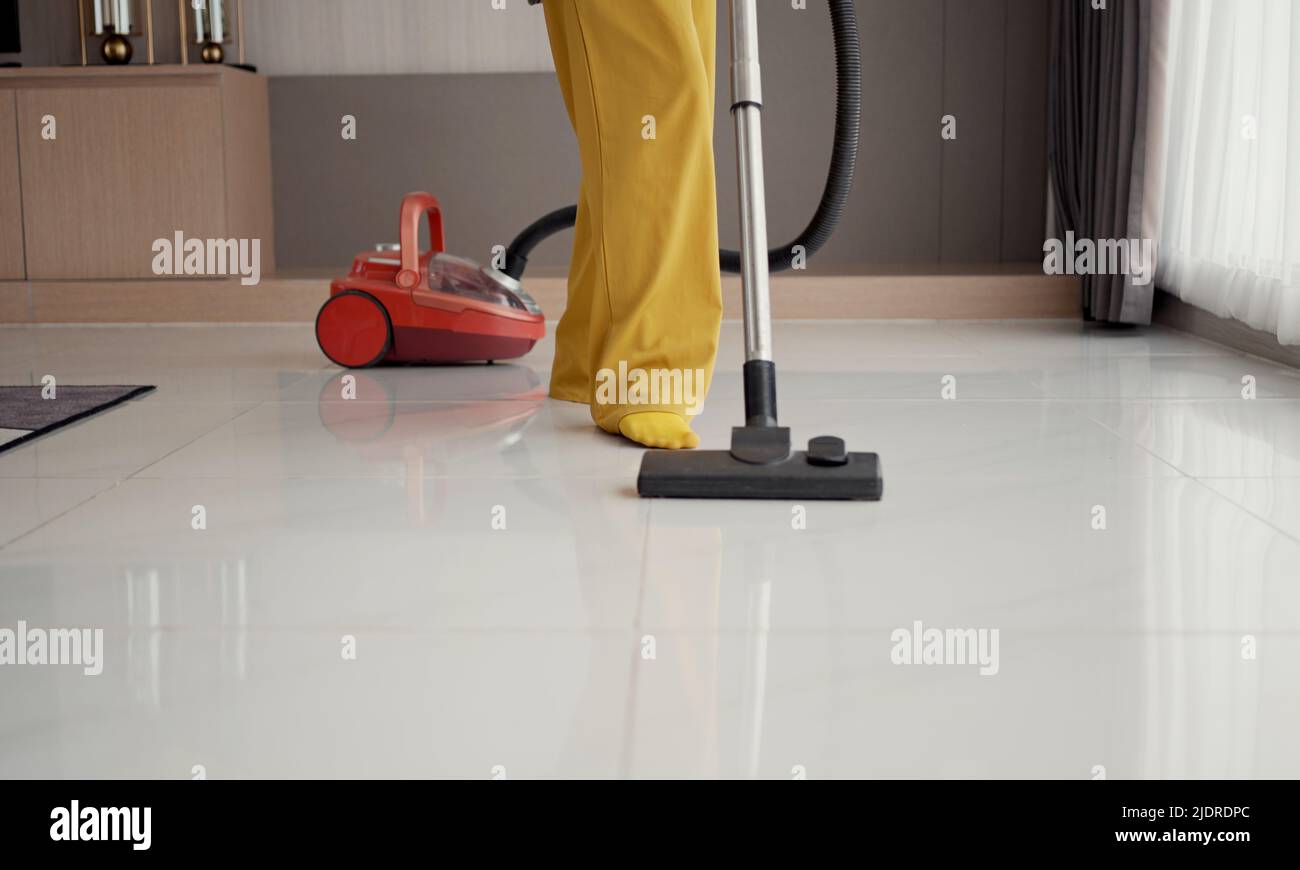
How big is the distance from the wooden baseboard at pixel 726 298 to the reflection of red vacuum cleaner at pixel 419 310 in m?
0.90

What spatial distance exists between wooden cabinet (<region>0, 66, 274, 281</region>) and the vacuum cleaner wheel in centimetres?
128

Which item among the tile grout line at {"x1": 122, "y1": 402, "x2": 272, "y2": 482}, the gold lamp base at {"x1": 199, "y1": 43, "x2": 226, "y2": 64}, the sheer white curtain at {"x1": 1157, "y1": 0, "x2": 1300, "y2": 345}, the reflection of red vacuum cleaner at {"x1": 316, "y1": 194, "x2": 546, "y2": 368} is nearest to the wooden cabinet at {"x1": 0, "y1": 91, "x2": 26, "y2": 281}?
the gold lamp base at {"x1": 199, "y1": 43, "x2": 226, "y2": 64}

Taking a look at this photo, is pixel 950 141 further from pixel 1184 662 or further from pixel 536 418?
pixel 1184 662

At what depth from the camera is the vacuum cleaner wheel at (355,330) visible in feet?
8.31

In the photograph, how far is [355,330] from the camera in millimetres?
2555

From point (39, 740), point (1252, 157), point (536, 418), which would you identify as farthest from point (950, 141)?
point (39, 740)

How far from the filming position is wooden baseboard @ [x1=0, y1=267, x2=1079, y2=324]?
345 cm

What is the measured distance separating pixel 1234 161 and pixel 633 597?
1.95 metres

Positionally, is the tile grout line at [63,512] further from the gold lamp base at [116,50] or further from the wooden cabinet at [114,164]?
the gold lamp base at [116,50]

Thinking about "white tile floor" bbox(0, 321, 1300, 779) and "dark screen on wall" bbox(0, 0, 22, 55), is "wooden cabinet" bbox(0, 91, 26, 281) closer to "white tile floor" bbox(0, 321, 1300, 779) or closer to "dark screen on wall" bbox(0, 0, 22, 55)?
"dark screen on wall" bbox(0, 0, 22, 55)

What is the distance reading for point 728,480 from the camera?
145 cm

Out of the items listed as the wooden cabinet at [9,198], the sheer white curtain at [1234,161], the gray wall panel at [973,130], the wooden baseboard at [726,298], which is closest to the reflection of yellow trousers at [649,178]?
the sheer white curtain at [1234,161]

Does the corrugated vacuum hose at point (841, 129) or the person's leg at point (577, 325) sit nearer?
the corrugated vacuum hose at point (841, 129)

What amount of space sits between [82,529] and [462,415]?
760 mm
